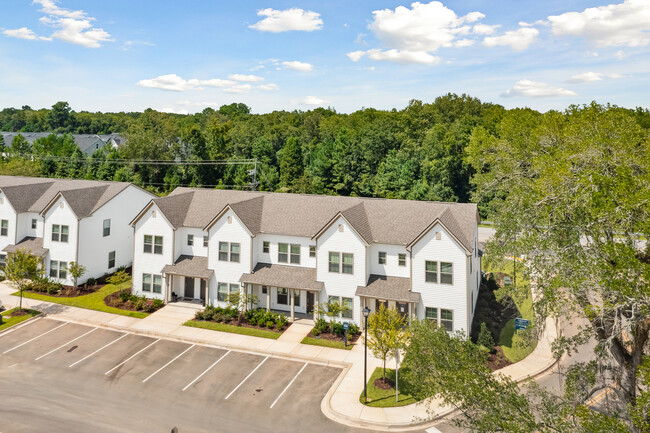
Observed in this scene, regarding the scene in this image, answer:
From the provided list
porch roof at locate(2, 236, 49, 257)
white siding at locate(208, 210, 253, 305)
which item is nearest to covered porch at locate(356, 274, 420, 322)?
white siding at locate(208, 210, 253, 305)

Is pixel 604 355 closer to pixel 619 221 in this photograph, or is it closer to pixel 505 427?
pixel 619 221

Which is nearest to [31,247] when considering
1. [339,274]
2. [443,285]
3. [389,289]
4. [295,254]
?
[295,254]

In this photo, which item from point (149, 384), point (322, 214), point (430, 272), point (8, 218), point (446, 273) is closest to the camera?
point (149, 384)

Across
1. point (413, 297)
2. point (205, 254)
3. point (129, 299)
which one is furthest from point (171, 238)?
point (413, 297)

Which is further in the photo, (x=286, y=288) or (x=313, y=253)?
(x=313, y=253)

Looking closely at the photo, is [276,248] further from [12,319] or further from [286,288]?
[12,319]

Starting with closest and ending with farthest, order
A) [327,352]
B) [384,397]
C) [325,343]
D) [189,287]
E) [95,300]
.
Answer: [384,397]
[327,352]
[325,343]
[95,300]
[189,287]

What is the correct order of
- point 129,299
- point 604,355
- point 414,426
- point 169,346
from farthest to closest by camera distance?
point 129,299 → point 169,346 → point 414,426 → point 604,355
